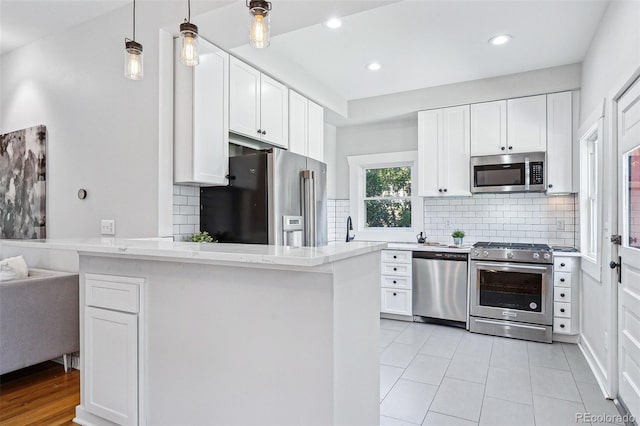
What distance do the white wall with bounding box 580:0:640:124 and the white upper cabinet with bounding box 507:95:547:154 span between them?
1.25 ft

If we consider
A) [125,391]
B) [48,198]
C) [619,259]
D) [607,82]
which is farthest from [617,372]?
[48,198]

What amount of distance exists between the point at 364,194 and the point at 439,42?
235cm

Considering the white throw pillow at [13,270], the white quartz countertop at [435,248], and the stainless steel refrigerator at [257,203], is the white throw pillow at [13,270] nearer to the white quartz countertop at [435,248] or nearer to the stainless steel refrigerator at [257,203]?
the stainless steel refrigerator at [257,203]

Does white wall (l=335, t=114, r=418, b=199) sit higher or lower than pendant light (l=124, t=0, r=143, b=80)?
higher

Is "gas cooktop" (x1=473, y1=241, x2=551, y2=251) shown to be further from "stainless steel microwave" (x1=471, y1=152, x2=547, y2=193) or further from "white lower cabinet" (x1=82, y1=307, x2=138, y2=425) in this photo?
"white lower cabinet" (x1=82, y1=307, x2=138, y2=425)

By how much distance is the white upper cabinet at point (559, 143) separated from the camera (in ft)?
12.5

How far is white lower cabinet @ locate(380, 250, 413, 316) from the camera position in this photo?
4309mm

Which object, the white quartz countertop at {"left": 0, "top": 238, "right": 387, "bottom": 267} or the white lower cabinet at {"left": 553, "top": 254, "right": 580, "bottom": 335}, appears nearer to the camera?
the white quartz countertop at {"left": 0, "top": 238, "right": 387, "bottom": 267}

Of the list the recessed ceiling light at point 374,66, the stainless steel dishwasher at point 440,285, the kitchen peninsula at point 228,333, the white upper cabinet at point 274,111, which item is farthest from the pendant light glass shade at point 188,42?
the stainless steel dishwasher at point 440,285

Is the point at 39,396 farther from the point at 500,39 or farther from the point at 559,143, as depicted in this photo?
the point at 559,143

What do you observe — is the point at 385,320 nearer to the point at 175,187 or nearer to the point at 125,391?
the point at 175,187

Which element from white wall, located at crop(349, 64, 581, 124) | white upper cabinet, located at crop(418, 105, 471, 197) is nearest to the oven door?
white upper cabinet, located at crop(418, 105, 471, 197)

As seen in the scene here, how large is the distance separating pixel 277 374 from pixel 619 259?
223cm

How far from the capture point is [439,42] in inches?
130
